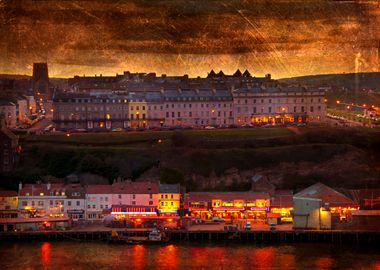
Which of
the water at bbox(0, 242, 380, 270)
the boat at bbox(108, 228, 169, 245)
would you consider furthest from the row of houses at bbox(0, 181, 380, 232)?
the water at bbox(0, 242, 380, 270)

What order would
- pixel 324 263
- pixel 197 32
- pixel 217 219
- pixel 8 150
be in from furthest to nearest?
pixel 197 32 < pixel 8 150 < pixel 217 219 < pixel 324 263

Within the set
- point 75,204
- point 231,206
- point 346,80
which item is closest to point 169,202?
point 231,206

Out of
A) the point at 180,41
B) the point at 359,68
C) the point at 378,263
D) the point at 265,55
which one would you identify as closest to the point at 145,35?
the point at 180,41

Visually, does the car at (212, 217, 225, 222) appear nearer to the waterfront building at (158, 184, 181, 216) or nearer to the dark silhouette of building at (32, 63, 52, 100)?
the waterfront building at (158, 184, 181, 216)

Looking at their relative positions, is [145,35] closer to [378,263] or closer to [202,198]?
[202,198]

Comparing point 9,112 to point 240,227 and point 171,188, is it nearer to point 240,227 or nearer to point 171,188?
point 171,188

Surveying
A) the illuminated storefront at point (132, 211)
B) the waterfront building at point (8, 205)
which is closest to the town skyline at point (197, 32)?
the waterfront building at point (8, 205)

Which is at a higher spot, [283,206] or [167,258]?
[283,206]
